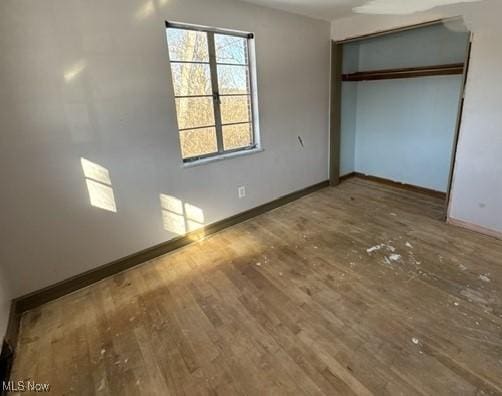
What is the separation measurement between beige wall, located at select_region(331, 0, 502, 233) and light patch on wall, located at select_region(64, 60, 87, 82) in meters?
2.97

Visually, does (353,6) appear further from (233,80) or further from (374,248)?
(374,248)

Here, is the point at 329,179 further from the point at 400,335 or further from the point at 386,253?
the point at 400,335

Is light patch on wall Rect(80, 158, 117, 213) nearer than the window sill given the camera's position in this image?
Yes

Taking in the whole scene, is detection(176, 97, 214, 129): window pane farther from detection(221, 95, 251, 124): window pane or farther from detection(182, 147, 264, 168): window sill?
detection(182, 147, 264, 168): window sill

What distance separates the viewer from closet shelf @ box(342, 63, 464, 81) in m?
3.17

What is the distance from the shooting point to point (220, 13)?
2.55 metres

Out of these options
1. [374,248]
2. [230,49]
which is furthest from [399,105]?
[230,49]

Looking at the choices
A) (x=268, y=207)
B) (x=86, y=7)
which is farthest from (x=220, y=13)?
(x=268, y=207)

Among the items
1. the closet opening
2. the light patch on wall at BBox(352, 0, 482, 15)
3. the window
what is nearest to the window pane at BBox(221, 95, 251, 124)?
the window

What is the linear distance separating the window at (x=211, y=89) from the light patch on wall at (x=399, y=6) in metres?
1.30

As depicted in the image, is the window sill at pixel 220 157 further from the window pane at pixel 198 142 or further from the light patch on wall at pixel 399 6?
the light patch on wall at pixel 399 6

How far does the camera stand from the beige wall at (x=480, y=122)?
2.38 m

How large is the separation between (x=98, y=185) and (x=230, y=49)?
1.83 metres

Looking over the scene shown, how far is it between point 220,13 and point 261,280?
2.41 meters
